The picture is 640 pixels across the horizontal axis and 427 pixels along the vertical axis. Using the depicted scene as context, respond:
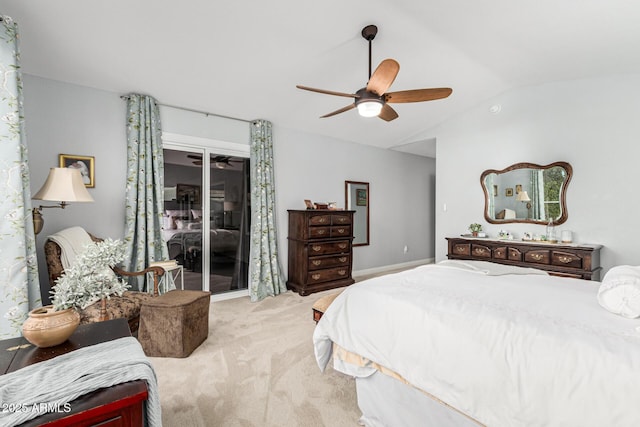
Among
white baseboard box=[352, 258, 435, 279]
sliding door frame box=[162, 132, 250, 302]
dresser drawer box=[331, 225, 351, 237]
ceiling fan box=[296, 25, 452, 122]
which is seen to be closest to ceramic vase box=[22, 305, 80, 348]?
ceiling fan box=[296, 25, 452, 122]

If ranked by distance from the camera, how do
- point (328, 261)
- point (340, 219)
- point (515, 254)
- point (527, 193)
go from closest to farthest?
point (515, 254) → point (527, 193) → point (328, 261) → point (340, 219)

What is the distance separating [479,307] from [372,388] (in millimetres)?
816

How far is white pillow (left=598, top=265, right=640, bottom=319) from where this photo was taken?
135cm

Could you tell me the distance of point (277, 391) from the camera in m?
2.14

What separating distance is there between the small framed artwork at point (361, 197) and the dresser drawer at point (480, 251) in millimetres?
2163

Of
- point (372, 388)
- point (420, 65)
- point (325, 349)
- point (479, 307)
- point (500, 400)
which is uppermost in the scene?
point (420, 65)

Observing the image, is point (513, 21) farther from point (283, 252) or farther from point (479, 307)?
point (283, 252)

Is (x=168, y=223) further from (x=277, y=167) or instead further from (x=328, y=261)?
(x=328, y=261)

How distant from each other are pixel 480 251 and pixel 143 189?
14.6 feet

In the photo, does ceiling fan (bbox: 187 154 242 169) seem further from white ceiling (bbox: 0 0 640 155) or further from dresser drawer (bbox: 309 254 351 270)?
dresser drawer (bbox: 309 254 351 270)

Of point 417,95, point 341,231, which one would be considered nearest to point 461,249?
point 341,231

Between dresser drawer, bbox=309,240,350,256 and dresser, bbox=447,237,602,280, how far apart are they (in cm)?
168

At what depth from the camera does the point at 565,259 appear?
354 centimetres

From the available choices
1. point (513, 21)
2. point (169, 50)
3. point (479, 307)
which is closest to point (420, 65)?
point (513, 21)
